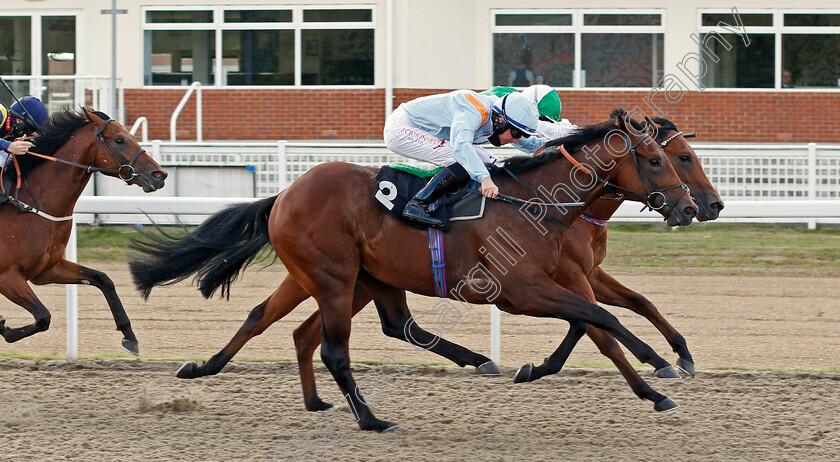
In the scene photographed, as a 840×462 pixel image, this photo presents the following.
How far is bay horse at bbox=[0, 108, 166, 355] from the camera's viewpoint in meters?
5.46

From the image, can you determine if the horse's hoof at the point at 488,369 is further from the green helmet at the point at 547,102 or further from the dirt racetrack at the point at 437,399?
the green helmet at the point at 547,102

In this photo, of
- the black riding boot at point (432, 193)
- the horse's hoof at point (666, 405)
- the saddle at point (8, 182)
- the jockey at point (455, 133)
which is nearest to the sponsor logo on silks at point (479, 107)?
the jockey at point (455, 133)

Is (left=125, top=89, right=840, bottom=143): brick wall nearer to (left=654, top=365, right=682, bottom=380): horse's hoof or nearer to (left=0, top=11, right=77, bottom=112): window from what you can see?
(left=0, top=11, right=77, bottom=112): window

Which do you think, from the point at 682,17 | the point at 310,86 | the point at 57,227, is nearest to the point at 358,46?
the point at 310,86

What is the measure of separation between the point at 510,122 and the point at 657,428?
159cm

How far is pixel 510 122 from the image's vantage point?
15.7 feet

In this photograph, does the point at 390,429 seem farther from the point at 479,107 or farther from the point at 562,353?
the point at 479,107

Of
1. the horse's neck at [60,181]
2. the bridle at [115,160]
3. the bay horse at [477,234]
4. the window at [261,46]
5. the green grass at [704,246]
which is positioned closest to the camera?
the bay horse at [477,234]

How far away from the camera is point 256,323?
16.8 ft

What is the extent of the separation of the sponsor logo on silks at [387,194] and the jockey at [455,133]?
0.34ft

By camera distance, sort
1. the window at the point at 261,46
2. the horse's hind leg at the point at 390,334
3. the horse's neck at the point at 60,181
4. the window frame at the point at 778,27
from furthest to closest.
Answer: the window at the point at 261,46
the window frame at the point at 778,27
the horse's neck at the point at 60,181
the horse's hind leg at the point at 390,334

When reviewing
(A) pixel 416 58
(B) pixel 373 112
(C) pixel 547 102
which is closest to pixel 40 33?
(B) pixel 373 112

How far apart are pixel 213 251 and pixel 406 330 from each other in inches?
44.9

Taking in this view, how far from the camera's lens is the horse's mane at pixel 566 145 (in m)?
4.75
